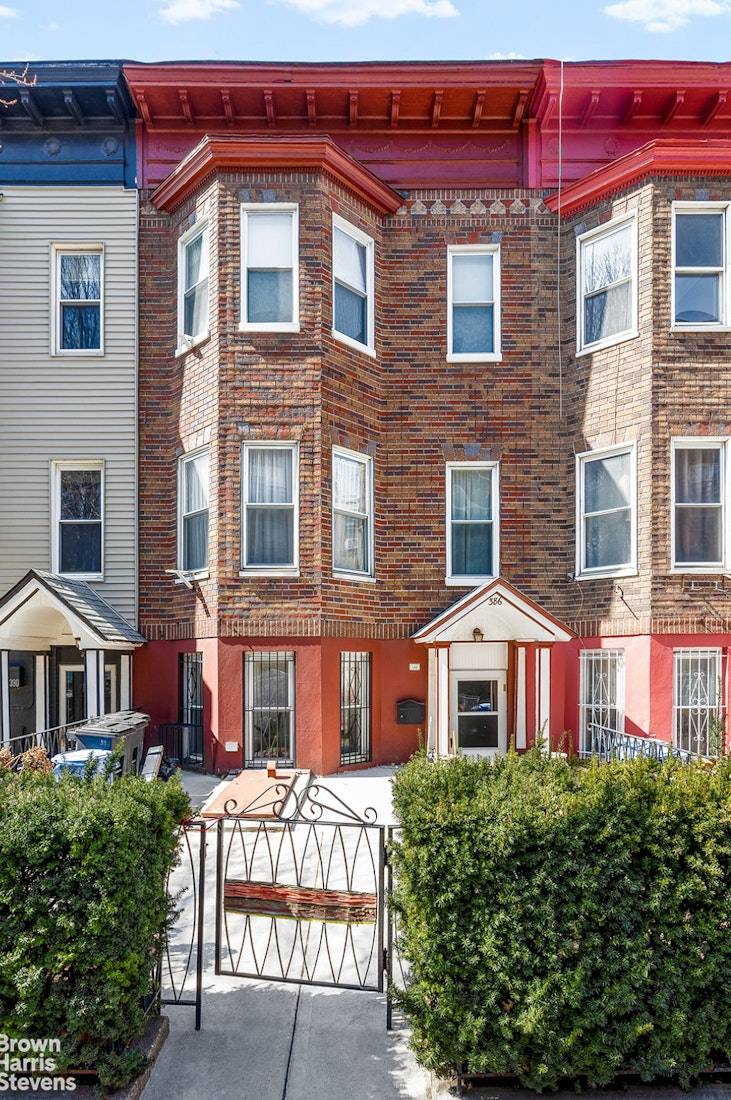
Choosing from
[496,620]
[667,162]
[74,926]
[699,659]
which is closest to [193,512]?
[496,620]

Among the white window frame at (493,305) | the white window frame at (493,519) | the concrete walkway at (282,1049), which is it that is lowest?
the concrete walkway at (282,1049)

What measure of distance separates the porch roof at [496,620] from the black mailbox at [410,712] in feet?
3.79

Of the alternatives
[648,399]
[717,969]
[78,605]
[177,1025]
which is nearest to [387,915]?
[177,1025]

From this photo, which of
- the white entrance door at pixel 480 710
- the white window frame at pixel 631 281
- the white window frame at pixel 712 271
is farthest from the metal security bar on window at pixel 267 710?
the white window frame at pixel 712 271

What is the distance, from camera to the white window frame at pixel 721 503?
11.4 meters

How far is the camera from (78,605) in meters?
11.1

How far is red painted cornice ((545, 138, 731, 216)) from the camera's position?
11.5m

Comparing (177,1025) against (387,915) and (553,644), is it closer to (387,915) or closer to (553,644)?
(387,915)

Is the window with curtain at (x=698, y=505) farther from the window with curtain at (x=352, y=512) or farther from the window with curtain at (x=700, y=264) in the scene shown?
the window with curtain at (x=352, y=512)

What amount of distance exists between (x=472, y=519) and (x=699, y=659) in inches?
157

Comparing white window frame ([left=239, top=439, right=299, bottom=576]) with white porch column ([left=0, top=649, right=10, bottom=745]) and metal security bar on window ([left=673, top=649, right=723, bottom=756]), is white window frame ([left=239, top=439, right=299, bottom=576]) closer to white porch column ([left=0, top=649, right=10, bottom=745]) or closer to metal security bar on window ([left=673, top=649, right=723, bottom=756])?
white porch column ([left=0, top=649, right=10, bottom=745])

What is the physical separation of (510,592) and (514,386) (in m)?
3.68

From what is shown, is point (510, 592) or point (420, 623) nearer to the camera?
point (510, 592)

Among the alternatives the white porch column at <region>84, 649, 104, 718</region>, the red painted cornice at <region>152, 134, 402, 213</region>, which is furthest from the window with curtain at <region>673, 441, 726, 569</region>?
the white porch column at <region>84, 649, 104, 718</region>
